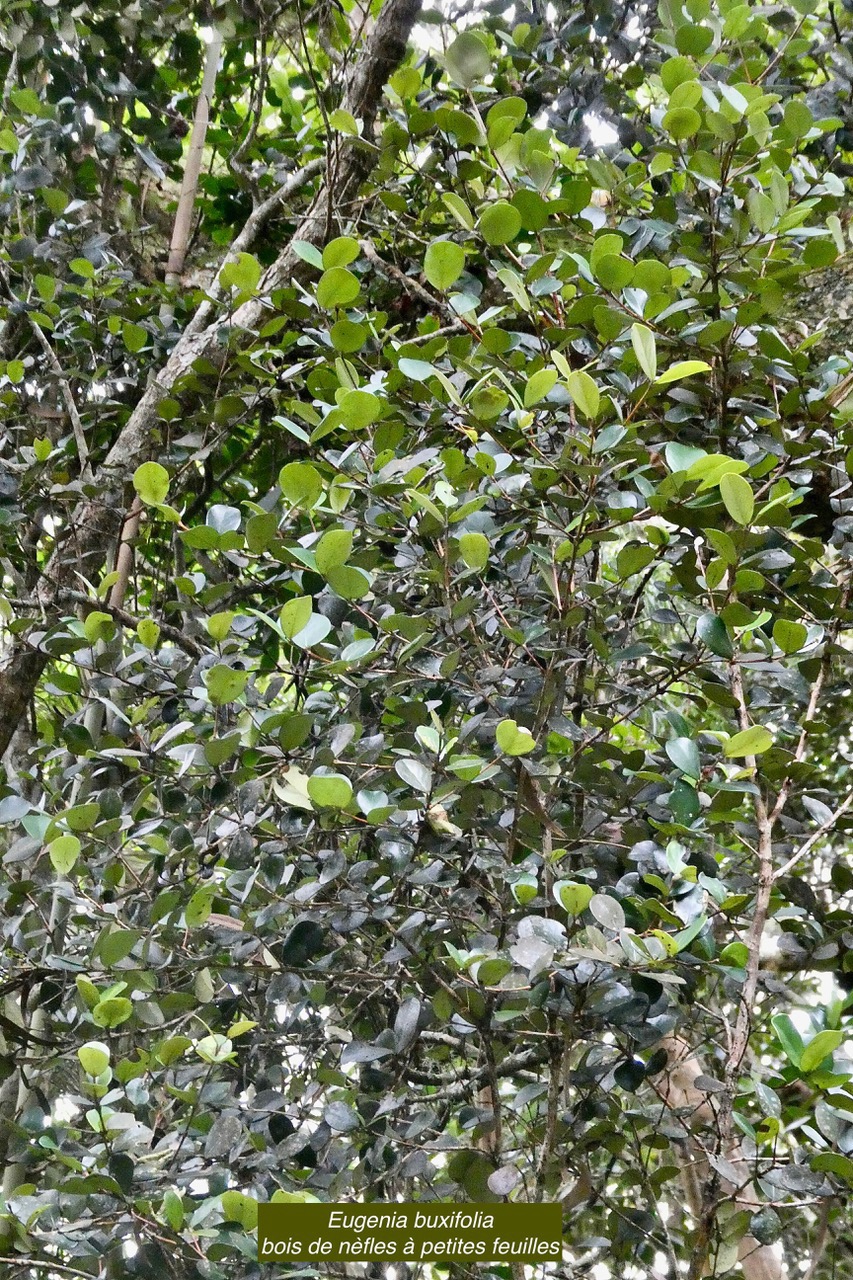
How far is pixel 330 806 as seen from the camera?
79cm

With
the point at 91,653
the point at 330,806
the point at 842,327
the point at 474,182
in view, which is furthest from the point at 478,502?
the point at 842,327

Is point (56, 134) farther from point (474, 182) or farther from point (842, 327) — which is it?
point (842, 327)

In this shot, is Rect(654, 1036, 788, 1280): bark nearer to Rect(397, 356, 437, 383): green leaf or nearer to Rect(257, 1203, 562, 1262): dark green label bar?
Rect(257, 1203, 562, 1262): dark green label bar

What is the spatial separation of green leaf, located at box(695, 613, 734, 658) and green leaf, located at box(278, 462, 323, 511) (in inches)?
14.0

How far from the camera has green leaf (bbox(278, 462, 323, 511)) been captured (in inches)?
36.4

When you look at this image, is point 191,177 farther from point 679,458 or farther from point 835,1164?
point 835,1164

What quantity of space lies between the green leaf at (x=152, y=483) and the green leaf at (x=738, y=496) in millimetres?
511

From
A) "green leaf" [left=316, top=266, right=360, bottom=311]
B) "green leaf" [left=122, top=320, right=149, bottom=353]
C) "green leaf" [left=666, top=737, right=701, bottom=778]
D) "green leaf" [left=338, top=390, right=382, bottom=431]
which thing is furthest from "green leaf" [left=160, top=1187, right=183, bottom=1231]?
"green leaf" [left=122, top=320, right=149, bottom=353]

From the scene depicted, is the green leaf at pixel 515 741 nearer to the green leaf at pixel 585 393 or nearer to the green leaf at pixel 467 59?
the green leaf at pixel 585 393

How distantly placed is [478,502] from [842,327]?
3.51ft

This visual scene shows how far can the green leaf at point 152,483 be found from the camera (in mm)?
978

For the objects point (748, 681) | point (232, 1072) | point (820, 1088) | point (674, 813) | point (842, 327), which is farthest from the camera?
point (842, 327)

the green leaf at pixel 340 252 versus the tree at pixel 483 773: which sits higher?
the green leaf at pixel 340 252

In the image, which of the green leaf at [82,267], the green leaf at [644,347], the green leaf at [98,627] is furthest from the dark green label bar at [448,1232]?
the green leaf at [82,267]
